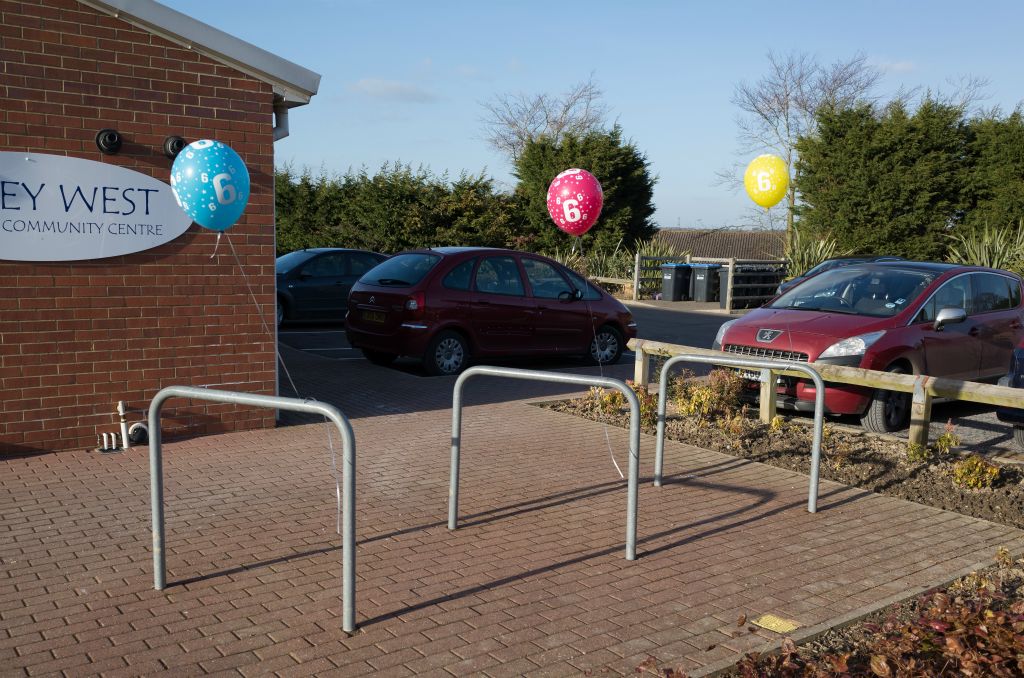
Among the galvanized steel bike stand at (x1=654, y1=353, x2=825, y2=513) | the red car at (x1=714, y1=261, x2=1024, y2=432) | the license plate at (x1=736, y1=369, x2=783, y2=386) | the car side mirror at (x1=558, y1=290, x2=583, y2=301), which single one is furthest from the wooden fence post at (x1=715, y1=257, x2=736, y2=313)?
the galvanized steel bike stand at (x1=654, y1=353, x2=825, y2=513)

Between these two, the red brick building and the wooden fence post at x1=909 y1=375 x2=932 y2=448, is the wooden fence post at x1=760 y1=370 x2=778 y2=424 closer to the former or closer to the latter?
the wooden fence post at x1=909 y1=375 x2=932 y2=448

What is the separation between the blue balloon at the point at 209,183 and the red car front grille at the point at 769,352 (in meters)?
5.05

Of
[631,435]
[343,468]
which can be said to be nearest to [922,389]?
[631,435]

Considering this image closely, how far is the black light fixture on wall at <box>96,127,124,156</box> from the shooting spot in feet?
24.5

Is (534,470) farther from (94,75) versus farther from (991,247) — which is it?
(991,247)

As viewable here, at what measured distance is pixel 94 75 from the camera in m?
7.46

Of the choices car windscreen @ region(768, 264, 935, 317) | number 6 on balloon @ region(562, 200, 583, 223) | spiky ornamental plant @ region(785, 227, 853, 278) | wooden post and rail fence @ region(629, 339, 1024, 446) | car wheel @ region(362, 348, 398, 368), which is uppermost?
number 6 on balloon @ region(562, 200, 583, 223)

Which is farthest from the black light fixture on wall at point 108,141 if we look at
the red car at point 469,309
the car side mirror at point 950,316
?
the car side mirror at point 950,316

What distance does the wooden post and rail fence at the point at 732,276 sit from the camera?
2302 cm

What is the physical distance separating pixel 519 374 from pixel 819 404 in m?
2.25

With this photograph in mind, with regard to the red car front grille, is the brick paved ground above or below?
below

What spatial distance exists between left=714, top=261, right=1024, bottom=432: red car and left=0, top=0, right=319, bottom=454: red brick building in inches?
195

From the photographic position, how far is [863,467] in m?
7.53

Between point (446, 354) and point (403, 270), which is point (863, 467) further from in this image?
point (403, 270)
